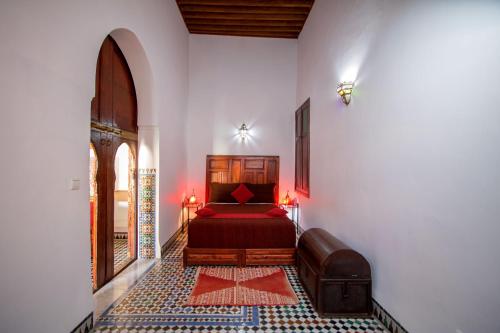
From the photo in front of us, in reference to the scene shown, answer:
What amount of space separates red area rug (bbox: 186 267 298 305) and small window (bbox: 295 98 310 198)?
204cm

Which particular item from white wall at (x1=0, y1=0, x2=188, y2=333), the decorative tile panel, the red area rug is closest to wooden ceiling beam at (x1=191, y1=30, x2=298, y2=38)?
white wall at (x1=0, y1=0, x2=188, y2=333)

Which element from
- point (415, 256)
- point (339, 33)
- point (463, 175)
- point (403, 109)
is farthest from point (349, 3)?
point (415, 256)

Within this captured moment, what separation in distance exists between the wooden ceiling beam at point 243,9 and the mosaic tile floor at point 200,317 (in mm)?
5007

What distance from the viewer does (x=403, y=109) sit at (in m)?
2.12

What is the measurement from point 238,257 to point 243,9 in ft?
15.3

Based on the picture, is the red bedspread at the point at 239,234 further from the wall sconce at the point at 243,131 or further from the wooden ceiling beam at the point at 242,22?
the wooden ceiling beam at the point at 242,22

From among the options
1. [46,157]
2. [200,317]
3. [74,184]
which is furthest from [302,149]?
[46,157]

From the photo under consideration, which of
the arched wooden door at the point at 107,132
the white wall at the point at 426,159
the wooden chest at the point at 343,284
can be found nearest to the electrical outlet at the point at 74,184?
the arched wooden door at the point at 107,132

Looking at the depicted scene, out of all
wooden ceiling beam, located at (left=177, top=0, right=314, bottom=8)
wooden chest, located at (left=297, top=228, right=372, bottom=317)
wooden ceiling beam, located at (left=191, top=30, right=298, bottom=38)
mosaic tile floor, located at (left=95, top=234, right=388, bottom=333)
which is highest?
wooden ceiling beam, located at (left=191, top=30, right=298, bottom=38)

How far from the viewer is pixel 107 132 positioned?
3.08 metres

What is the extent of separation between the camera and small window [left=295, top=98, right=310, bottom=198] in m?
5.08

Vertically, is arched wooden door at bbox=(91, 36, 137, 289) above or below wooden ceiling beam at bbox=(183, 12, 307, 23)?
below

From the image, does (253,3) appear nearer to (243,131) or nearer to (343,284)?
(243,131)

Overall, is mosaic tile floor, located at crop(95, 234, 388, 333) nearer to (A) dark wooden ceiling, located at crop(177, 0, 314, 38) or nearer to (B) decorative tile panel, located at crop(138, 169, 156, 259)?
(B) decorative tile panel, located at crop(138, 169, 156, 259)
